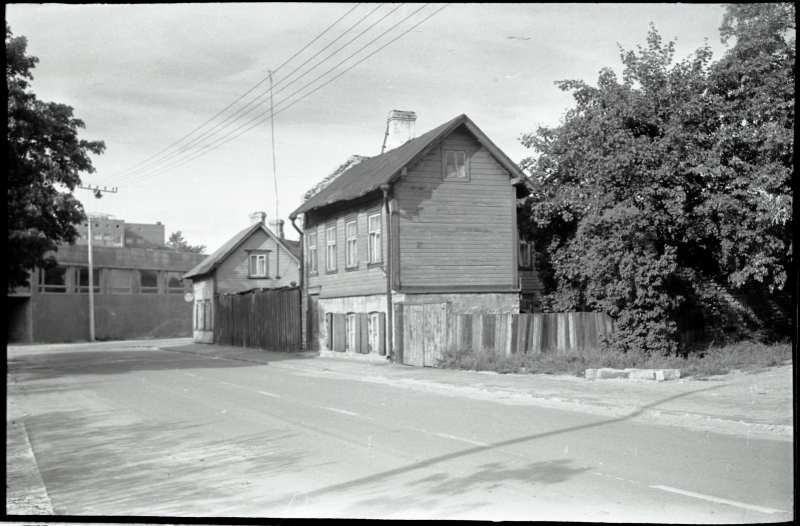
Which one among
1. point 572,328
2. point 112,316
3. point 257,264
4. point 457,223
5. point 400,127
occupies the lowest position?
point 112,316

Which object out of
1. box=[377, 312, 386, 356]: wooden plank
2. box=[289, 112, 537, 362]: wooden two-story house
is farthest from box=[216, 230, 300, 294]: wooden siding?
box=[377, 312, 386, 356]: wooden plank

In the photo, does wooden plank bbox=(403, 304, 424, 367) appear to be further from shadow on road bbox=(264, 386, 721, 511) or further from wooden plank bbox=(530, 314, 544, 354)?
shadow on road bbox=(264, 386, 721, 511)

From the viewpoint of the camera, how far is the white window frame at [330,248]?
31861 mm

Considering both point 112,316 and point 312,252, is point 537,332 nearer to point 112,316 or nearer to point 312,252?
point 312,252

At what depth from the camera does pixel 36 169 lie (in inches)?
972

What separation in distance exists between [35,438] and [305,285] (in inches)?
914

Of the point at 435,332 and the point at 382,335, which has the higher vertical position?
the point at 435,332

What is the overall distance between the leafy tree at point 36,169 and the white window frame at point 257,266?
85.2ft

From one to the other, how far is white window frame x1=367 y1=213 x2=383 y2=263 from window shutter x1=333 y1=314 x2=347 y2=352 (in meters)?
3.45

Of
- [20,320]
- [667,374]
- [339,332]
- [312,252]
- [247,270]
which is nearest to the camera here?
[667,374]

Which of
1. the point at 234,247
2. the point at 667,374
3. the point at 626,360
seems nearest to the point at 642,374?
the point at 667,374

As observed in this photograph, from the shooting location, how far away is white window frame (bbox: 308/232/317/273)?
3388 cm

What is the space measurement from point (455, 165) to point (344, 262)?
6.01 meters

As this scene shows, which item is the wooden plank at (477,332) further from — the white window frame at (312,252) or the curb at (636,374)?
the white window frame at (312,252)
